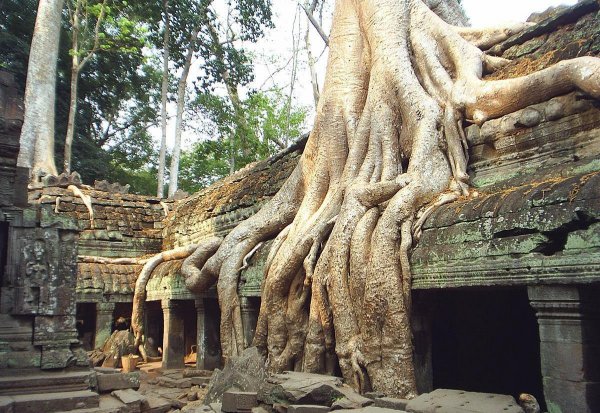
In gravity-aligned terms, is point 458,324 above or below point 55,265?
below

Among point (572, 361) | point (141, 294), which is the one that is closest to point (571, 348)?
point (572, 361)

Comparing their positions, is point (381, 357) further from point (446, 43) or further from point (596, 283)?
point (446, 43)

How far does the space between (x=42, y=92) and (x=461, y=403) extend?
44.9 feet

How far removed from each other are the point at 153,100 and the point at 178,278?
15471 mm

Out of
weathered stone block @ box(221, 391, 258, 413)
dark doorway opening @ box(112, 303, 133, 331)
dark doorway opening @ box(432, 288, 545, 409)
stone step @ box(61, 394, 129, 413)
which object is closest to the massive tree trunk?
weathered stone block @ box(221, 391, 258, 413)

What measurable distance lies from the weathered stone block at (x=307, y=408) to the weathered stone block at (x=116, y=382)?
7.00 feet

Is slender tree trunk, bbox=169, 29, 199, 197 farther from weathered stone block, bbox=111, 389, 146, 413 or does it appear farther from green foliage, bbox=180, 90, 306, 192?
weathered stone block, bbox=111, 389, 146, 413

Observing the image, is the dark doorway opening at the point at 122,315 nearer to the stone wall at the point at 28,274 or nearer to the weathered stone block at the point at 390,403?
the stone wall at the point at 28,274

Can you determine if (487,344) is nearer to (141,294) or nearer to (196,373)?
(196,373)

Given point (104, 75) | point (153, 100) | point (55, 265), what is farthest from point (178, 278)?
point (153, 100)

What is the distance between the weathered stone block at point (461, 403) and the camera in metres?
3.48

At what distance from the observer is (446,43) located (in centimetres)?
663

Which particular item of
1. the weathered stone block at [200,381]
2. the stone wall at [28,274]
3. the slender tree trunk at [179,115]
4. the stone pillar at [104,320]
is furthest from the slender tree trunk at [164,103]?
the stone wall at [28,274]

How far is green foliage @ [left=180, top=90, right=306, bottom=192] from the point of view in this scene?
20.9 m
